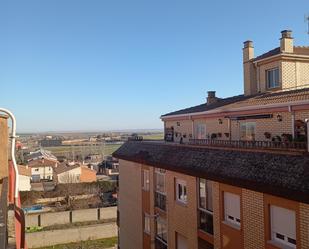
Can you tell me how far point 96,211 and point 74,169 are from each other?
1184 inches

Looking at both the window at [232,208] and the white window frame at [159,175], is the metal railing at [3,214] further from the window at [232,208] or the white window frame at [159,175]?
the white window frame at [159,175]

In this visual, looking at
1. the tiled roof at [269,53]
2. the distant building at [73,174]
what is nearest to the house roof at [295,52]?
the tiled roof at [269,53]

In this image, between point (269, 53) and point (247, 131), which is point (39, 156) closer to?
point (269, 53)

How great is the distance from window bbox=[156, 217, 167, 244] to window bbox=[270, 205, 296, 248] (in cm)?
875

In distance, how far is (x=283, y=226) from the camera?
10.5m

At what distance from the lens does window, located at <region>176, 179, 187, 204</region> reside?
1666cm

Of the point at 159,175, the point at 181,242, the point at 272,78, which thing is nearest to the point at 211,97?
the point at 272,78

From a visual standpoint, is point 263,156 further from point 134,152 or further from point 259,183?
point 134,152

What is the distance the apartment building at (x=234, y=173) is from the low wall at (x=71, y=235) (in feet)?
62.4

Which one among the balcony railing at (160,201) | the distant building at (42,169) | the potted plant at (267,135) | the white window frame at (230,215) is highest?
the potted plant at (267,135)

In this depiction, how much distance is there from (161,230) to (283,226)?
388 inches

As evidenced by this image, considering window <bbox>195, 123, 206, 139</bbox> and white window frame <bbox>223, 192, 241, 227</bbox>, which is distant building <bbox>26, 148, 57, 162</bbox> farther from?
white window frame <bbox>223, 192, 241, 227</bbox>

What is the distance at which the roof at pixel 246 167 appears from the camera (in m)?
9.92

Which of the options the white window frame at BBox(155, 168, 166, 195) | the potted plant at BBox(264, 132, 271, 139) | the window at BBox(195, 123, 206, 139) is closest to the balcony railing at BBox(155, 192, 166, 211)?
the white window frame at BBox(155, 168, 166, 195)
